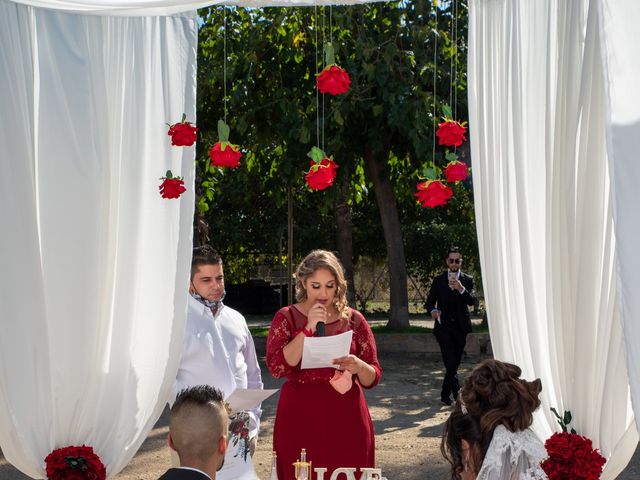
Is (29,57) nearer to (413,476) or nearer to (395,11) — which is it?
(413,476)

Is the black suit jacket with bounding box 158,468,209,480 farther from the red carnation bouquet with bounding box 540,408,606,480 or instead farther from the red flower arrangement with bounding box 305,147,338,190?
the red flower arrangement with bounding box 305,147,338,190

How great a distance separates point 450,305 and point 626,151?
716 cm

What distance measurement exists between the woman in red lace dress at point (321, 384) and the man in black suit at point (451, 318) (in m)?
5.83

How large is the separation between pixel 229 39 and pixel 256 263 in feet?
34.7

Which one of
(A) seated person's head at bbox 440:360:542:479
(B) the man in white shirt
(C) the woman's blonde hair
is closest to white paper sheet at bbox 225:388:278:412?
(B) the man in white shirt

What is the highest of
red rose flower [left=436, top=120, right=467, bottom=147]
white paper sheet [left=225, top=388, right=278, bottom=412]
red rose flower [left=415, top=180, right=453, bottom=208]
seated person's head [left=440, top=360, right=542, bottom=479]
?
red rose flower [left=436, top=120, right=467, bottom=147]

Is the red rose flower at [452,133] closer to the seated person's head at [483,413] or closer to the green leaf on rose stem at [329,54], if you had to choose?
the green leaf on rose stem at [329,54]

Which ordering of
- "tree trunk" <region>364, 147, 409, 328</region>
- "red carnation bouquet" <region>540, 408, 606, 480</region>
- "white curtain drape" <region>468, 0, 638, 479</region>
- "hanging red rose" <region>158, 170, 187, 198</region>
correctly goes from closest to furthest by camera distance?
"red carnation bouquet" <region>540, 408, 606, 480</region> → "white curtain drape" <region>468, 0, 638, 479</region> → "hanging red rose" <region>158, 170, 187, 198</region> → "tree trunk" <region>364, 147, 409, 328</region>

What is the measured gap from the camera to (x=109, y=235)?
420 centimetres

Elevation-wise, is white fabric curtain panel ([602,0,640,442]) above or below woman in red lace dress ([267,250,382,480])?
above

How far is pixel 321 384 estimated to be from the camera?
4.55 metres

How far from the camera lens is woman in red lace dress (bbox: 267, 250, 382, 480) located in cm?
448

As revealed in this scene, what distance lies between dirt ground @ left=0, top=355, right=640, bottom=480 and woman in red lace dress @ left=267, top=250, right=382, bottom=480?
9.10ft

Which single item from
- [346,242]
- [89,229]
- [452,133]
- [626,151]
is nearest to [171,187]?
[89,229]
